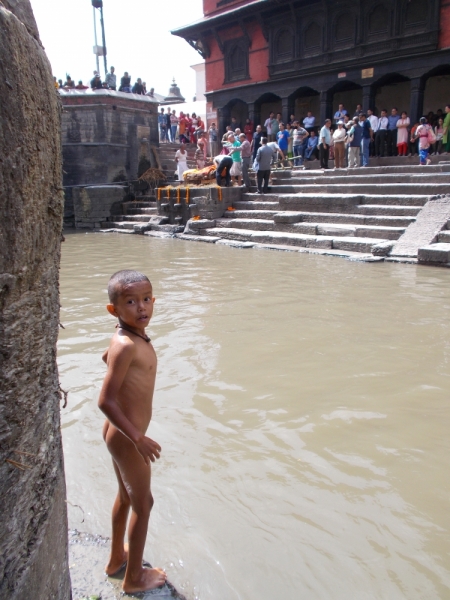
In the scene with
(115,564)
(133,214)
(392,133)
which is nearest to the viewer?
(115,564)

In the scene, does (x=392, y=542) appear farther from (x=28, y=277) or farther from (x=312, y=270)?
(x=312, y=270)

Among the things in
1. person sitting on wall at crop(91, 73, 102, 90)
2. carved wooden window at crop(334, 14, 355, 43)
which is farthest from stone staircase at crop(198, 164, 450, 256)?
person sitting on wall at crop(91, 73, 102, 90)

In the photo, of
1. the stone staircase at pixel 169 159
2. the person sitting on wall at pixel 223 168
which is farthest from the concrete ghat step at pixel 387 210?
the stone staircase at pixel 169 159

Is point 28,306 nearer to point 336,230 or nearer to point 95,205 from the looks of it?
point 336,230

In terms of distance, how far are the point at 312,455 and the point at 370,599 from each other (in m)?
1.00

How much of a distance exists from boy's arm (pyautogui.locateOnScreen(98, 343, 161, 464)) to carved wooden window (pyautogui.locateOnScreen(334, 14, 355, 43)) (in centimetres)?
1948

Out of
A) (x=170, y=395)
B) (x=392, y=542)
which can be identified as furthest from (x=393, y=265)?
(x=392, y=542)

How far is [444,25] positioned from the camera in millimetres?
16328

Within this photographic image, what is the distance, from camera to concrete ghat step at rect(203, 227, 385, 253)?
33.6 feet

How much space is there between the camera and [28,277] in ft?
3.95

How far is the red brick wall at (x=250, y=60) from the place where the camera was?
21203 millimetres

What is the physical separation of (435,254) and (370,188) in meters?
4.11

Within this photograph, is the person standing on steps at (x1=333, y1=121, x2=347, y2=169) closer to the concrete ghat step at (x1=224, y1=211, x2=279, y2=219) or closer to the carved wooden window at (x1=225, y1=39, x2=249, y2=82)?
the concrete ghat step at (x1=224, y1=211, x2=279, y2=219)

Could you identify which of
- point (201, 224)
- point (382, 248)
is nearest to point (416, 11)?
point (201, 224)
